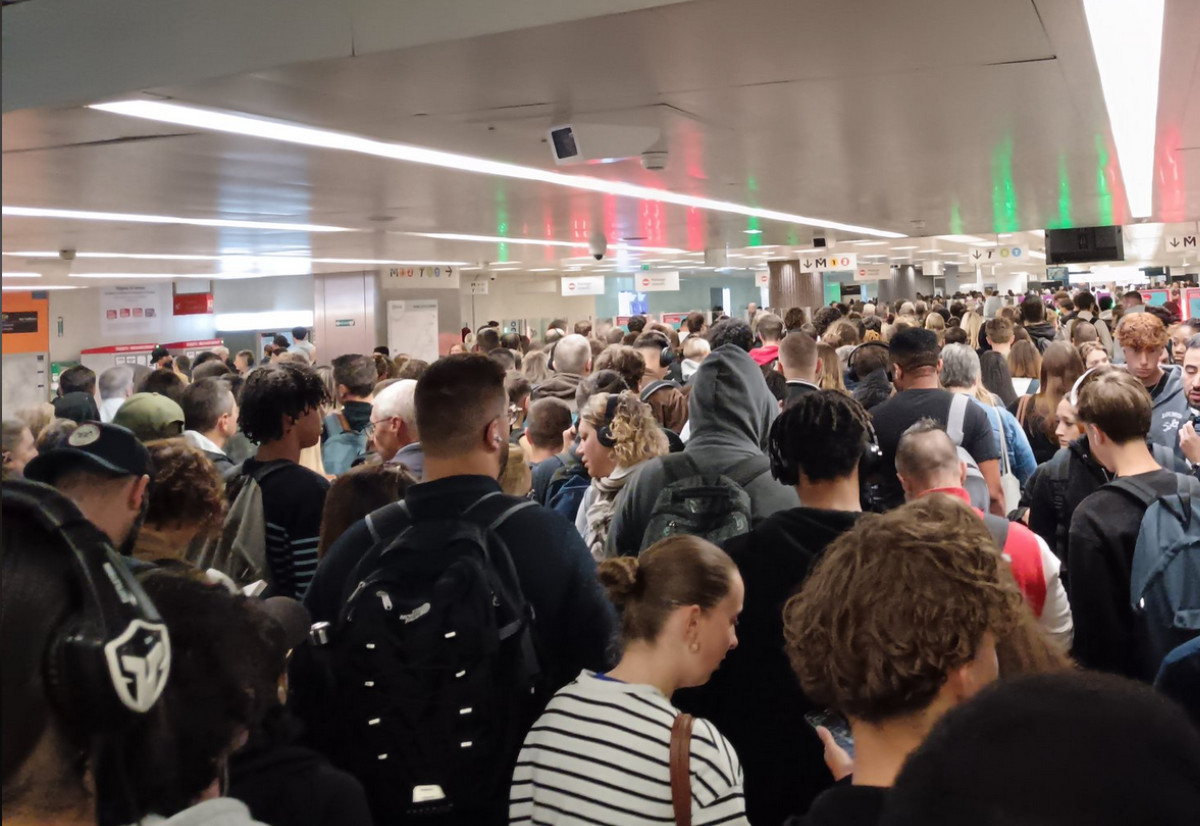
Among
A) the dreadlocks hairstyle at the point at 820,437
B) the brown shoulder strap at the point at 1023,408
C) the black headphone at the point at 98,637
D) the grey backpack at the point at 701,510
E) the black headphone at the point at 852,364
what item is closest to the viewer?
the black headphone at the point at 98,637

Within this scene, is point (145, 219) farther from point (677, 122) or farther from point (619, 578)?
point (619, 578)

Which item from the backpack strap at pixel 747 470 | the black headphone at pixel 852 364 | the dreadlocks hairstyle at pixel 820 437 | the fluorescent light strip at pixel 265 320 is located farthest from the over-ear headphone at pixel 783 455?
the fluorescent light strip at pixel 265 320

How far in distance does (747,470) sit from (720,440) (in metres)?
0.18

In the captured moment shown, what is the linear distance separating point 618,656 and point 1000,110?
3.58 m

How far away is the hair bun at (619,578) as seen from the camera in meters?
2.34

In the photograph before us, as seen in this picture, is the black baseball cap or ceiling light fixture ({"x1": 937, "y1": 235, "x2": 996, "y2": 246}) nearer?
the black baseball cap

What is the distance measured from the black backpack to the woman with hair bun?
101 millimetres

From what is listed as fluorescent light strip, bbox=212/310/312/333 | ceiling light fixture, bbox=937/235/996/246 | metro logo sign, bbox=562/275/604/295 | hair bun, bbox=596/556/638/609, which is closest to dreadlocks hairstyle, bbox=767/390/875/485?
hair bun, bbox=596/556/638/609

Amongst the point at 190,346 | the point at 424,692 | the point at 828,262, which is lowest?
the point at 424,692

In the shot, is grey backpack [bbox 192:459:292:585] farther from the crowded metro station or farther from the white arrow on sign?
the white arrow on sign

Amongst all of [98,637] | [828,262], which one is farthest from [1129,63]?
[828,262]

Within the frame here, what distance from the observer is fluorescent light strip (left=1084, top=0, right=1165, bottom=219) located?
3.22 metres

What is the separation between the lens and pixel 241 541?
3377mm

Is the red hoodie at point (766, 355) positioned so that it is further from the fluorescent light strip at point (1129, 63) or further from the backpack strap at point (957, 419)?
the backpack strap at point (957, 419)
